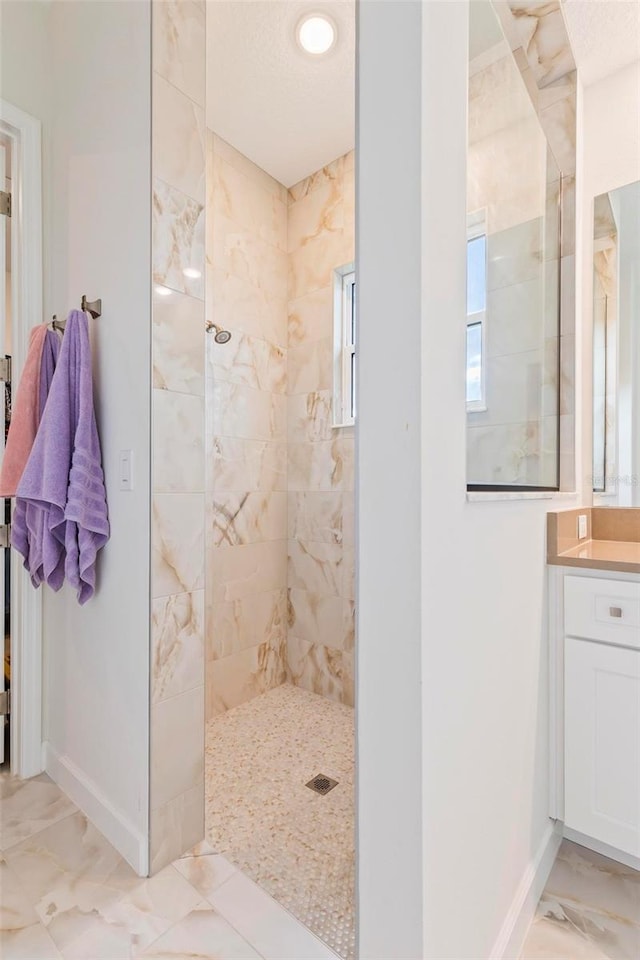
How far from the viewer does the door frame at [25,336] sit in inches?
68.4

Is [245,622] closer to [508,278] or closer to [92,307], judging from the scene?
[92,307]

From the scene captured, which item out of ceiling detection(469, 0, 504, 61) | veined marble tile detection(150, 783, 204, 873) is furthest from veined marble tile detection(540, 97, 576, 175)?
veined marble tile detection(150, 783, 204, 873)

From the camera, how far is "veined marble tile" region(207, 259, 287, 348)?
2344mm

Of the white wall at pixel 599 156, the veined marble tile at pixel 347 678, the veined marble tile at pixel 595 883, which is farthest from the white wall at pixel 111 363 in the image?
the white wall at pixel 599 156

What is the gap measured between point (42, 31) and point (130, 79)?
81cm

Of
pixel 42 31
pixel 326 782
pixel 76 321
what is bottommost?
pixel 326 782

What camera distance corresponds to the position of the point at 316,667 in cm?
259

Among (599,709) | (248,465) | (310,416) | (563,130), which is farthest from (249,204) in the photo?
(599,709)

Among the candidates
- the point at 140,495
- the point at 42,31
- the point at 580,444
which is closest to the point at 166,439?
the point at 140,495

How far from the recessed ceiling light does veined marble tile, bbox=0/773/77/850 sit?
9.61 feet

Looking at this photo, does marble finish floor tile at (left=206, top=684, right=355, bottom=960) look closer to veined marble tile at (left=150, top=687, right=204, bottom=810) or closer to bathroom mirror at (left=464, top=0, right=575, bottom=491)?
veined marble tile at (left=150, top=687, right=204, bottom=810)

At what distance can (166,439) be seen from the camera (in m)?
1.35

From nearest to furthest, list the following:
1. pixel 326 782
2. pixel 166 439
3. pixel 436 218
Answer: pixel 436 218 → pixel 166 439 → pixel 326 782

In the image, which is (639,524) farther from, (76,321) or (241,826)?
(76,321)
